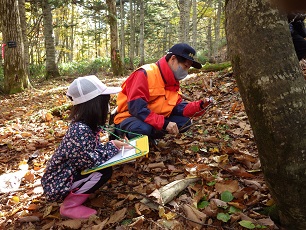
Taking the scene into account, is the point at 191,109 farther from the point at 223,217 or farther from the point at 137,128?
the point at 223,217

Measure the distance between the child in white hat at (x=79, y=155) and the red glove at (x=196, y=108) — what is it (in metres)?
1.45

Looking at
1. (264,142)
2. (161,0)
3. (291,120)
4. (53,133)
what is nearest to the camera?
(291,120)

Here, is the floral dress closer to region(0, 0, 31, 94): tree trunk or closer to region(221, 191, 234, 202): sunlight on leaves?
region(221, 191, 234, 202): sunlight on leaves

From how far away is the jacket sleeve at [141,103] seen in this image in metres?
3.19

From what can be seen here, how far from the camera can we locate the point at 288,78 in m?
1.47

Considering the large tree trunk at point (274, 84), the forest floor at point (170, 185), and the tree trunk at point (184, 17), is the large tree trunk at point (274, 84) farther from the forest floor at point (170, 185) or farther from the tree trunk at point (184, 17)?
the tree trunk at point (184, 17)

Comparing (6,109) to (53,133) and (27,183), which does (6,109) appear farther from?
(27,183)

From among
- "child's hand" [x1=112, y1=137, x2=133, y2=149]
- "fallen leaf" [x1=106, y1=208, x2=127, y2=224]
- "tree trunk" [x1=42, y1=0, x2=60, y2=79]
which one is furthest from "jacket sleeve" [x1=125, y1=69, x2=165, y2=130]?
"tree trunk" [x1=42, y1=0, x2=60, y2=79]

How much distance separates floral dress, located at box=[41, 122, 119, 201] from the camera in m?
2.43

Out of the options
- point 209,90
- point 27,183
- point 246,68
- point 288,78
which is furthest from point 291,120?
point 209,90

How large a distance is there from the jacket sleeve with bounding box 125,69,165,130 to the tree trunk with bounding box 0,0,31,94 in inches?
271

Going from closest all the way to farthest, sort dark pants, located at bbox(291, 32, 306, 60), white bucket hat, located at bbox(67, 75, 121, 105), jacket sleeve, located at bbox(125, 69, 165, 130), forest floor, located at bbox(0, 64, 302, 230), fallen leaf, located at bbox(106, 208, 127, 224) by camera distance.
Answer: forest floor, located at bbox(0, 64, 302, 230) < fallen leaf, located at bbox(106, 208, 127, 224) < white bucket hat, located at bbox(67, 75, 121, 105) < jacket sleeve, located at bbox(125, 69, 165, 130) < dark pants, located at bbox(291, 32, 306, 60)

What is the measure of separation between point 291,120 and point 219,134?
2.34 metres

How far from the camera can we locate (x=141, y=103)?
10.4 ft
